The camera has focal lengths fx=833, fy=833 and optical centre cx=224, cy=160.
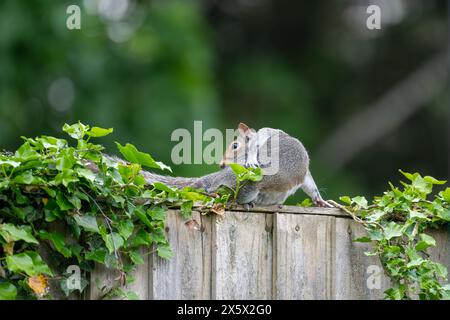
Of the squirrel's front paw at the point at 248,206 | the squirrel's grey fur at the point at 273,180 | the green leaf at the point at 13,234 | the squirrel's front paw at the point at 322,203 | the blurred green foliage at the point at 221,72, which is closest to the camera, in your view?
the green leaf at the point at 13,234

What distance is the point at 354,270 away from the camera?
270 cm

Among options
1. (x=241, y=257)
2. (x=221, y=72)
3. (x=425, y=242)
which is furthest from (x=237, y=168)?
(x=221, y=72)

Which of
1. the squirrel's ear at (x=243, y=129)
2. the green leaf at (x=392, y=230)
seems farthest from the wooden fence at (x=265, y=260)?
the squirrel's ear at (x=243, y=129)

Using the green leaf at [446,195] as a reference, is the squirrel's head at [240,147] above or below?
above

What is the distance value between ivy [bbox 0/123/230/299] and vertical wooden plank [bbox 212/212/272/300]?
0.19 meters

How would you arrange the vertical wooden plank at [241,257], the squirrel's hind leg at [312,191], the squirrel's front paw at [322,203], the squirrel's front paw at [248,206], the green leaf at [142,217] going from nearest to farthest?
the green leaf at [142,217] < the vertical wooden plank at [241,257] < the squirrel's front paw at [248,206] < the squirrel's front paw at [322,203] < the squirrel's hind leg at [312,191]

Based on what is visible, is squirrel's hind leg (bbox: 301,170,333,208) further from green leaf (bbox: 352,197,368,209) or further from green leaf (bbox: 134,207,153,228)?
green leaf (bbox: 134,207,153,228)

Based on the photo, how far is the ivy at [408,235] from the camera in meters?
2.60

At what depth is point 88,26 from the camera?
6.05 metres

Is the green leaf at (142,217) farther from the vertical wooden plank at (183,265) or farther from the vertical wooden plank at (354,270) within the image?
the vertical wooden plank at (354,270)

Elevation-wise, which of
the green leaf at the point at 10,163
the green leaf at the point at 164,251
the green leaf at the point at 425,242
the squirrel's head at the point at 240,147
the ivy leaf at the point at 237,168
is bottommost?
the green leaf at the point at 164,251

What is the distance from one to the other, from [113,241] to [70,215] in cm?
14

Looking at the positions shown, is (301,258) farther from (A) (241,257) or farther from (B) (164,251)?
(B) (164,251)
